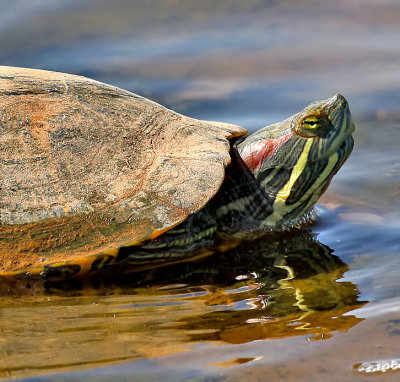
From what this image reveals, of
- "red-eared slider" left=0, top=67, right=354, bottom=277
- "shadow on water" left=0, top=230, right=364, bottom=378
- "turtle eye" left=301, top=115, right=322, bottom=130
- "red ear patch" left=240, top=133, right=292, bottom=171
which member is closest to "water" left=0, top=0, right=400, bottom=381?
"shadow on water" left=0, top=230, right=364, bottom=378

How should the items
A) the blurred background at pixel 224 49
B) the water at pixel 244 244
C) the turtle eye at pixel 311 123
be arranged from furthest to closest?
the blurred background at pixel 224 49 < the turtle eye at pixel 311 123 < the water at pixel 244 244

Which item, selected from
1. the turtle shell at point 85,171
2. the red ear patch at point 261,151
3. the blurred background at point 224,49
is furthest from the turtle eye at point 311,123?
the blurred background at point 224,49

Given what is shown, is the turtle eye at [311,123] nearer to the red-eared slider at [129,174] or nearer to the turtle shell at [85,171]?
the red-eared slider at [129,174]

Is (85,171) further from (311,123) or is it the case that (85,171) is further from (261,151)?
(311,123)

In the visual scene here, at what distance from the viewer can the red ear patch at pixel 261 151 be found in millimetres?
4504

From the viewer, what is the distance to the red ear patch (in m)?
4.50

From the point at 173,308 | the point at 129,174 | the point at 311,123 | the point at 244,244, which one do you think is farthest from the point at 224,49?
the point at 173,308

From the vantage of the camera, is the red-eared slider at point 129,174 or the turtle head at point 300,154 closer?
A: the red-eared slider at point 129,174

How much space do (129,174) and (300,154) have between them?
1.31m

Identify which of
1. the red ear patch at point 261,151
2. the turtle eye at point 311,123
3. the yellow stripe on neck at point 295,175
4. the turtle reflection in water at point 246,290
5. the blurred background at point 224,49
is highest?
the blurred background at point 224,49

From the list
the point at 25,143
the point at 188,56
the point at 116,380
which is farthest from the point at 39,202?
the point at 188,56

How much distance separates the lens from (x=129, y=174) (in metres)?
3.77

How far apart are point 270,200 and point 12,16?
4.85m

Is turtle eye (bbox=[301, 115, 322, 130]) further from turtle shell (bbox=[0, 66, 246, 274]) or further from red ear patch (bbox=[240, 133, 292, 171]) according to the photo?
turtle shell (bbox=[0, 66, 246, 274])
